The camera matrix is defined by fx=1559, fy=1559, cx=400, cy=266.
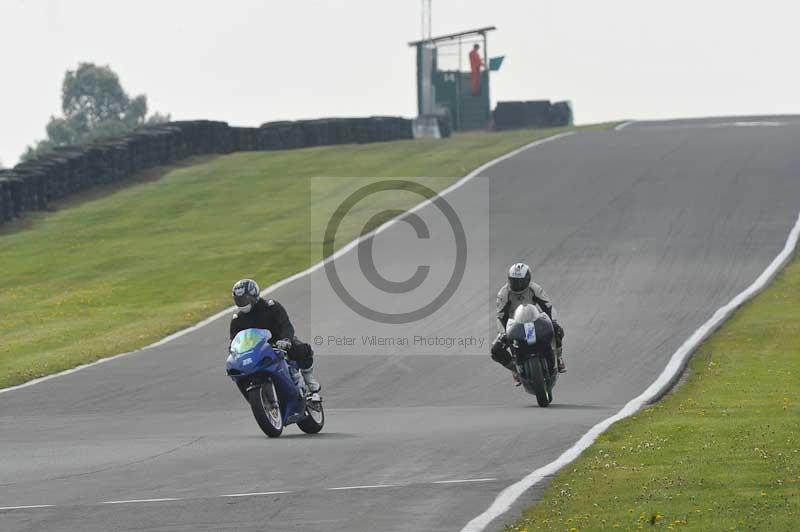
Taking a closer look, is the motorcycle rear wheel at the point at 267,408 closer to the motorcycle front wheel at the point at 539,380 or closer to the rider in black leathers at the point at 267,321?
the rider in black leathers at the point at 267,321

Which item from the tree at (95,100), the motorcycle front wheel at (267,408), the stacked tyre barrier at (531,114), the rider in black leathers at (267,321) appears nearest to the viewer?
the motorcycle front wheel at (267,408)

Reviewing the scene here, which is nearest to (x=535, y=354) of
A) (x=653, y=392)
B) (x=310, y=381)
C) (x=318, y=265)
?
(x=653, y=392)

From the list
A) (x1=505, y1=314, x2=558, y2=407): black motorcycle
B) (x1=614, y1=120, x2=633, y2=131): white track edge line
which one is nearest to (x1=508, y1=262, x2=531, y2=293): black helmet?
(x1=505, y1=314, x2=558, y2=407): black motorcycle

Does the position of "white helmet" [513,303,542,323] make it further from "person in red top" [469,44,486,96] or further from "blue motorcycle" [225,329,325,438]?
"person in red top" [469,44,486,96]

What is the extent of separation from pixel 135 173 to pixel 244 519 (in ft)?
122

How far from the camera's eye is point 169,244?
118 ft

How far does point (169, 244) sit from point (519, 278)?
19.0 metres

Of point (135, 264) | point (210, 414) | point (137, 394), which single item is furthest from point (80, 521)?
point (135, 264)

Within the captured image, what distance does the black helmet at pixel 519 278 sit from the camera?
18.1m

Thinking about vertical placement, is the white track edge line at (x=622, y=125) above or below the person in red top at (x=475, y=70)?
below

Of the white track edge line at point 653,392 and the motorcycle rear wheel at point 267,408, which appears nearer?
the white track edge line at point 653,392

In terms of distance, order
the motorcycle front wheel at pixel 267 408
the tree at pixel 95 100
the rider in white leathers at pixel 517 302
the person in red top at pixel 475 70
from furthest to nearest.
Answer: the tree at pixel 95 100 < the person in red top at pixel 475 70 < the rider in white leathers at pixel 517 302 < the motorcycle front wheel at pixel 267 408

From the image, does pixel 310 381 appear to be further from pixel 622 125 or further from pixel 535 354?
pixel 622 125

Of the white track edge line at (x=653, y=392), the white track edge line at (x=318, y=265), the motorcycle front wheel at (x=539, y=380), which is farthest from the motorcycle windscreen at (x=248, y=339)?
the white track edge line at (x=318, y=265)
